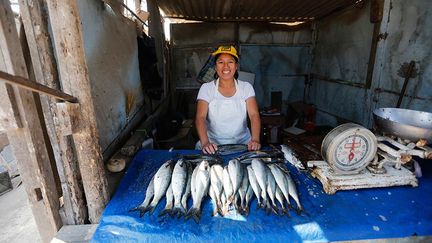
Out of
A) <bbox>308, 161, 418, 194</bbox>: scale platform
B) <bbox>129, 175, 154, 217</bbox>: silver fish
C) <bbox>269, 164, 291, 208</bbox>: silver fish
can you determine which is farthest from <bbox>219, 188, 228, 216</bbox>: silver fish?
<bbox>308, 161, 418, 194</bbox>: scale platform

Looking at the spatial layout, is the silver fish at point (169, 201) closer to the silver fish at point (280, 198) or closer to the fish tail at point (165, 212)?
the fish tail at point (165, 212)

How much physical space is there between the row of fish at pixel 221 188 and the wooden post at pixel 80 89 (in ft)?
1.33

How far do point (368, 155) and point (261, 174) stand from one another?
0.94 m

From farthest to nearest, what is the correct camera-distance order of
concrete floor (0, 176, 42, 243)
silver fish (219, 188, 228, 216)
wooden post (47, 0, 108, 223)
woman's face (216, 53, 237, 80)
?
concrete floor (0, 176, 42, 243) < woman's face (216, 53, 237, 80) < silver fish (219, 188, 228, 216) < wooden post (47, 0, 108, 223)

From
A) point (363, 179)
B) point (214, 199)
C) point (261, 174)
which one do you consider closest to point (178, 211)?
point (214, 199)

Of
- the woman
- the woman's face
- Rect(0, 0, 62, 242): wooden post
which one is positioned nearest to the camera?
Rect(0, 0, 62, 242): wooden post

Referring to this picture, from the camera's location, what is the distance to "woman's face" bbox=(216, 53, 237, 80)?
9.86 feet

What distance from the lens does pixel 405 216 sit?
69.3 inches

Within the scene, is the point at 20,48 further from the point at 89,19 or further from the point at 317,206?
the point at 317,206

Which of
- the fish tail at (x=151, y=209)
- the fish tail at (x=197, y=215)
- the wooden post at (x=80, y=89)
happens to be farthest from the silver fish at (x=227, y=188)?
the wooden post at (x=80, y=89)

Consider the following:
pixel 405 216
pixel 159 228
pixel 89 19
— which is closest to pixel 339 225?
pixel 405 216

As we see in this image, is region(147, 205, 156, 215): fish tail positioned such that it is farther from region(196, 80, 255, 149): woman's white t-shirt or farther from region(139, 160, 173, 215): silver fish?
region(196, 80, 255, 149): woman's white t-shirt

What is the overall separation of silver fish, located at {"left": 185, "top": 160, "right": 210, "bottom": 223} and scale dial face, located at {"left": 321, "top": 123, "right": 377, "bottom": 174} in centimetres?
105

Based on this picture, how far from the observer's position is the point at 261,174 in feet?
6.83
